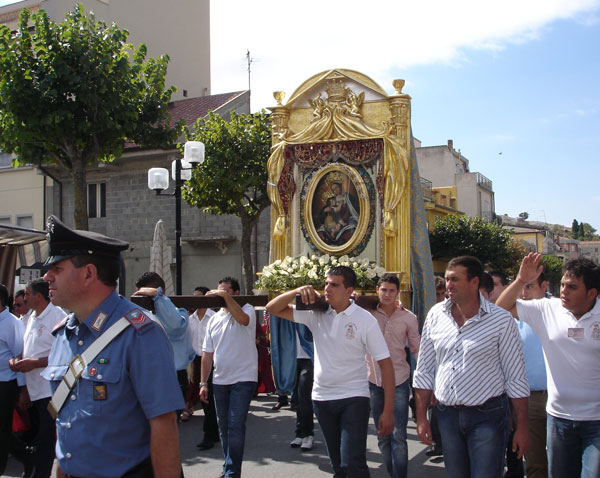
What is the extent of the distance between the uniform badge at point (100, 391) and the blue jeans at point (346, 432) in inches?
105

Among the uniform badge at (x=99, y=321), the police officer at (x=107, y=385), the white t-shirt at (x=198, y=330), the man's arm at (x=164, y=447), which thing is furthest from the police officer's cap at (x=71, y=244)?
the white t-shirt at (x=198, y=330)

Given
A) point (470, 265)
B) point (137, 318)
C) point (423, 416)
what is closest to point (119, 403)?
point (137, 318)

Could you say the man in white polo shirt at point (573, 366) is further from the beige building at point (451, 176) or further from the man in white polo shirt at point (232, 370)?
the beige building at point (451, 176)

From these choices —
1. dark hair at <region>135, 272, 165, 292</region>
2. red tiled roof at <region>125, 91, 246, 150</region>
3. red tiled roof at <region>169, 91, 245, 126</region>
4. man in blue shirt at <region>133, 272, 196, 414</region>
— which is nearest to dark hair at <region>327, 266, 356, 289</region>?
man in blue shirt at <region>133, 272, 196, 414</region>

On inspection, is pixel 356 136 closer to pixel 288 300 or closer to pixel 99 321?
pixel 288 300

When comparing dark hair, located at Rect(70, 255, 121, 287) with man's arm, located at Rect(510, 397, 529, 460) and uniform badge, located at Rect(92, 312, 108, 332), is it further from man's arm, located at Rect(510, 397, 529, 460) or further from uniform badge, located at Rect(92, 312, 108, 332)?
man's arm, located at Rect(510, 397, 529, 460)

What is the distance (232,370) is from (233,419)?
48 cm

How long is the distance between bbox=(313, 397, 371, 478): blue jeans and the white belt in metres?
2.65

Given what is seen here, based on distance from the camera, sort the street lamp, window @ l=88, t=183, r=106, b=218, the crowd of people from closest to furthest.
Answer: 1. the crowd of people
2. the street lamp
3. window @ l=88, t=183, r=106, b=218

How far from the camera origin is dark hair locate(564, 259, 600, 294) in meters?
4.82

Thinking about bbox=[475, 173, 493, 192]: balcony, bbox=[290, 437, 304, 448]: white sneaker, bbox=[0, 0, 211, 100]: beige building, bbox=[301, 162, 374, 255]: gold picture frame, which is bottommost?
bbox=[290, 437, 304, 448]: white sneaker

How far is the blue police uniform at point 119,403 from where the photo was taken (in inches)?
119

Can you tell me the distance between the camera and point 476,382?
14.8 feet

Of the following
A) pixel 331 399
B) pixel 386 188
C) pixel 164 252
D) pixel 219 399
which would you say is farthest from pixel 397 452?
pixel 164 252
